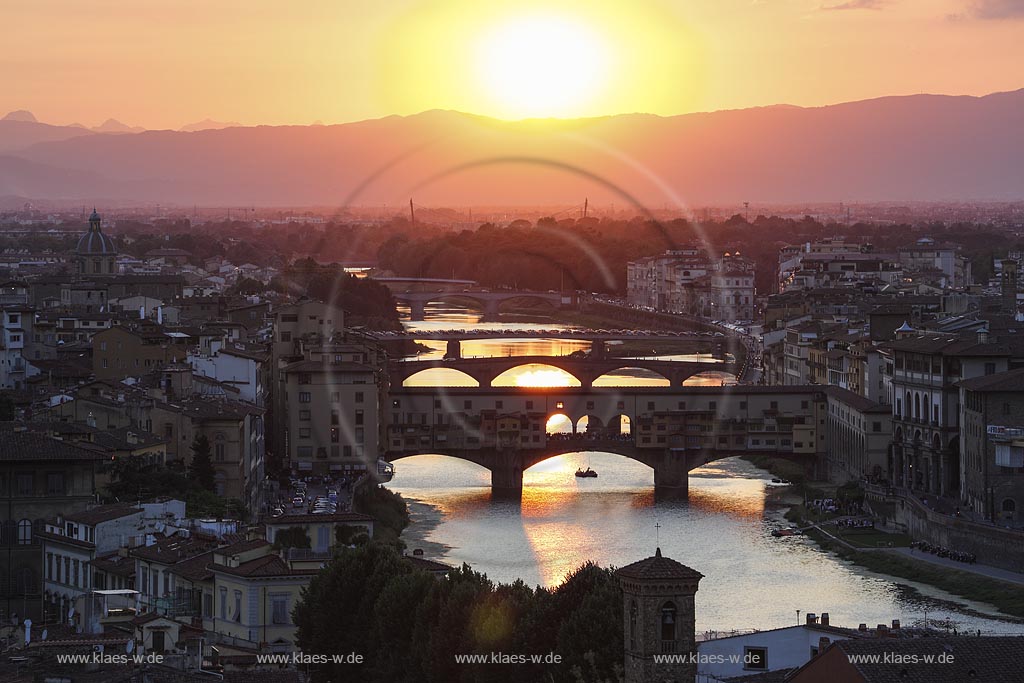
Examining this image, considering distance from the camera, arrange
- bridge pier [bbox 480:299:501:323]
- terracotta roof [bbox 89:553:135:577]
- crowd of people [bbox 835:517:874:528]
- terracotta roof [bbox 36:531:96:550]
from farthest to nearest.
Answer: bridge pier [bbox 480:299:501:323] → crowd of people [bbox 835:517:874:528] → terracotta roof [bbox 36:531:96:550] → terracotta roof [bbox 89:553:135:577]

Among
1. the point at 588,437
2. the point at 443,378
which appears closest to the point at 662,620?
the point at 588,437

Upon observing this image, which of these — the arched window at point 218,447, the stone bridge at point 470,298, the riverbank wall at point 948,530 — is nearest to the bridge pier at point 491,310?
the stone bridge at point 470,298

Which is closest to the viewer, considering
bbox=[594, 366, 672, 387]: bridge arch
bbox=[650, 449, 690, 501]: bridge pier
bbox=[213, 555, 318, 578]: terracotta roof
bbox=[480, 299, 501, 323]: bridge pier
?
bbox=[213, 555, 318, 578]: terracotta roof

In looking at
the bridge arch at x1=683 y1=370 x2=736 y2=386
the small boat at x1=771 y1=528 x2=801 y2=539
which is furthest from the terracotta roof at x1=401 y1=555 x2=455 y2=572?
the bridge arch at x1=683 y1=370 x2=736 y2=386

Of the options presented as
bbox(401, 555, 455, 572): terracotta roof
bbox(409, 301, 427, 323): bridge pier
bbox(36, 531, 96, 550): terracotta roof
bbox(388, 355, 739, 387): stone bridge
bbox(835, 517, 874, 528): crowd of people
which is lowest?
bbox(835, 517, 874, 528): crowd of people

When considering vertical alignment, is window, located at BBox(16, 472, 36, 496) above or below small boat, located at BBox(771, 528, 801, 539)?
above

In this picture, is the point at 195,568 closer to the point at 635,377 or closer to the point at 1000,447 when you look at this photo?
the point at 1000,447

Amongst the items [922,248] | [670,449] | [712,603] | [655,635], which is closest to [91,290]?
[670,449]

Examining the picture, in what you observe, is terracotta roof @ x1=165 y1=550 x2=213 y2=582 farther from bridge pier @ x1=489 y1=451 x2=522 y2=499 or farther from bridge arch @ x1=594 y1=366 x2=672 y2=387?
bridge arch @ x1=594 y1=366 x2=672 y2=387

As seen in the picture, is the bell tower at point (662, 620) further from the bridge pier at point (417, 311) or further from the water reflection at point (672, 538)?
the bridge pier at point (417, 311)
